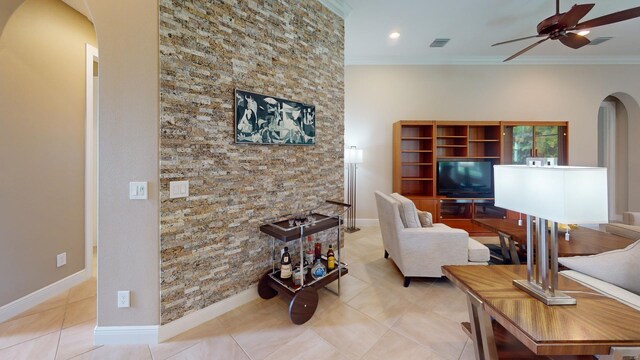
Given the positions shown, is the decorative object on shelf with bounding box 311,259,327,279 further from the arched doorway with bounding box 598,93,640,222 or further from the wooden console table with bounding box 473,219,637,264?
the arched doorway with bounding box 598,93,640,222

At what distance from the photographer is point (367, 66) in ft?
17.1

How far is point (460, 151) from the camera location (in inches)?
196

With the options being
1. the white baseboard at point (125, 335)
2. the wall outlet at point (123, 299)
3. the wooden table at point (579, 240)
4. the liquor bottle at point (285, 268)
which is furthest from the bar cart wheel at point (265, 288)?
the wooden table at point (579, 240)

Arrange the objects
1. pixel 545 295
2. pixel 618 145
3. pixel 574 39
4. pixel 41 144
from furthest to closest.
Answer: pixel 618 145 → pixel 574 39 → pixel 41 144 → pixel 545 295

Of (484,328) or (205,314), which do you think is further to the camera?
(205,314)

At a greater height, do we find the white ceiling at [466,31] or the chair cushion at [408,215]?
the white ceiling at [466,31]

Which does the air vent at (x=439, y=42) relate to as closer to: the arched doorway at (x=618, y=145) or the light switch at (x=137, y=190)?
→ the arched doorway at (x=618, y=145)

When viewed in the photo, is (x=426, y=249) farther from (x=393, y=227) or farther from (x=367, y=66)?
(x=367, y=66)

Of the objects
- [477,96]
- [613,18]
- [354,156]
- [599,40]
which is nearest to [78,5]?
[354,156]

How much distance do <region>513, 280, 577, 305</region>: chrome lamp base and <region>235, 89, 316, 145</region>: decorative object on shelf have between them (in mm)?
2209

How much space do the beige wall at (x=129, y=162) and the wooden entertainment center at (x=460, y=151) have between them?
411 centimetres

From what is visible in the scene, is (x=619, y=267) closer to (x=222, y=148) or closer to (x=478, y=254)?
(x=478, y=254)

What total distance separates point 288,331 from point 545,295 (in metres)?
1.71

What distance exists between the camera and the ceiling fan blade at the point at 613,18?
2324 millimetres
